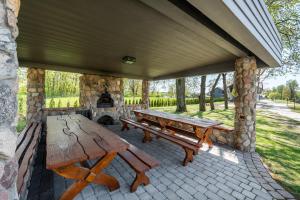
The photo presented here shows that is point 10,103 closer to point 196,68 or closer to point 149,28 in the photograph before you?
point 149,28

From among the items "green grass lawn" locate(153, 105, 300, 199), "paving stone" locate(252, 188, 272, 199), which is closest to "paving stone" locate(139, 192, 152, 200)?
"paving stone" locate(252, 188, 272, 199)

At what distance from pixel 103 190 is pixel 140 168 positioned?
67 centimetres

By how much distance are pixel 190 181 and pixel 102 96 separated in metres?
5.42

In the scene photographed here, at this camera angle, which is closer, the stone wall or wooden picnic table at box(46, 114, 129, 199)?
wooden picnic table at box(46, 114, 129, 199)

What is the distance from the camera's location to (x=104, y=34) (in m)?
2.68

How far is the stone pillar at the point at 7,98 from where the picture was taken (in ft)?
2.50

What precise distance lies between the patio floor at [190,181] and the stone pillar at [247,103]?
0.40 meters

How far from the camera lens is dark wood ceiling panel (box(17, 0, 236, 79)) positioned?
1.92m

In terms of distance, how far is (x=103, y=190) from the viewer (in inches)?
88.6

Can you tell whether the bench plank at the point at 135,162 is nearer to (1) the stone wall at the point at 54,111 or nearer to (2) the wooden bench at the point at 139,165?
(2) the wooden bench at the point at 139,165

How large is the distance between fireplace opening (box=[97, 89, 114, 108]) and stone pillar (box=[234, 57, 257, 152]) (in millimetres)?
A: 5237

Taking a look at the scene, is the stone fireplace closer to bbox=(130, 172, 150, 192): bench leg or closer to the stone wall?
the stone wall

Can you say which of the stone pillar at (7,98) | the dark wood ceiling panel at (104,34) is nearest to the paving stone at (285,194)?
the dark wood ceiling panel at (104,34)

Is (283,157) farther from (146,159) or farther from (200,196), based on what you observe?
(146,159)
